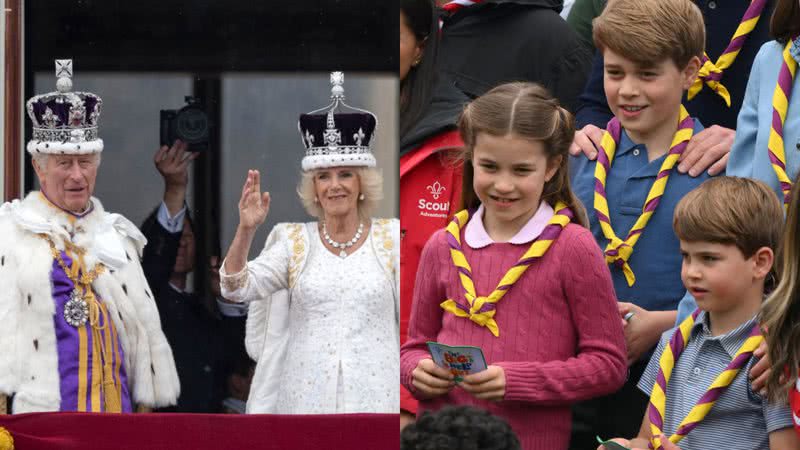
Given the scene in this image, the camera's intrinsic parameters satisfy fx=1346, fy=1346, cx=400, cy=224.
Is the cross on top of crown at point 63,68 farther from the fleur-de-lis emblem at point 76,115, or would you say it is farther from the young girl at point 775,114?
the young girl at point 775,114

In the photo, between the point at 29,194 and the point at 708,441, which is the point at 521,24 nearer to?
the point at 708,441

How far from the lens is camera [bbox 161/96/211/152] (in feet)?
12.2

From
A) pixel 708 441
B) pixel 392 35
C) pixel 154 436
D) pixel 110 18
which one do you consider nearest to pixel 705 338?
pixel 708 441

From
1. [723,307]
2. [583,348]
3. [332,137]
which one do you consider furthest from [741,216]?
[332,137]

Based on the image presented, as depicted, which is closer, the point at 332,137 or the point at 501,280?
the point at 501,280

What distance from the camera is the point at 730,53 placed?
10.8 feet

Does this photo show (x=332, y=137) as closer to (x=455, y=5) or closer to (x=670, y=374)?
(x=455, y=5)

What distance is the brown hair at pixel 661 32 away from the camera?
3.21 m

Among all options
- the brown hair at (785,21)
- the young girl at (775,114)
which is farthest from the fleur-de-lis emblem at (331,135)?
the brown hair at (785,21)

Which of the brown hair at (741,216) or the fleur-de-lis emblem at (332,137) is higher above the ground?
the fleur-de-lis emblem at (332,137)

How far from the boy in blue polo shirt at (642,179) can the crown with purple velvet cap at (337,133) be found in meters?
0.67

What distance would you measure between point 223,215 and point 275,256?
7.5 inches

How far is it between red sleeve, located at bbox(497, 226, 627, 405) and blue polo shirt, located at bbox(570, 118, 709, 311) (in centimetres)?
14

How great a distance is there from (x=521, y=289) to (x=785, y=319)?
612 mm
